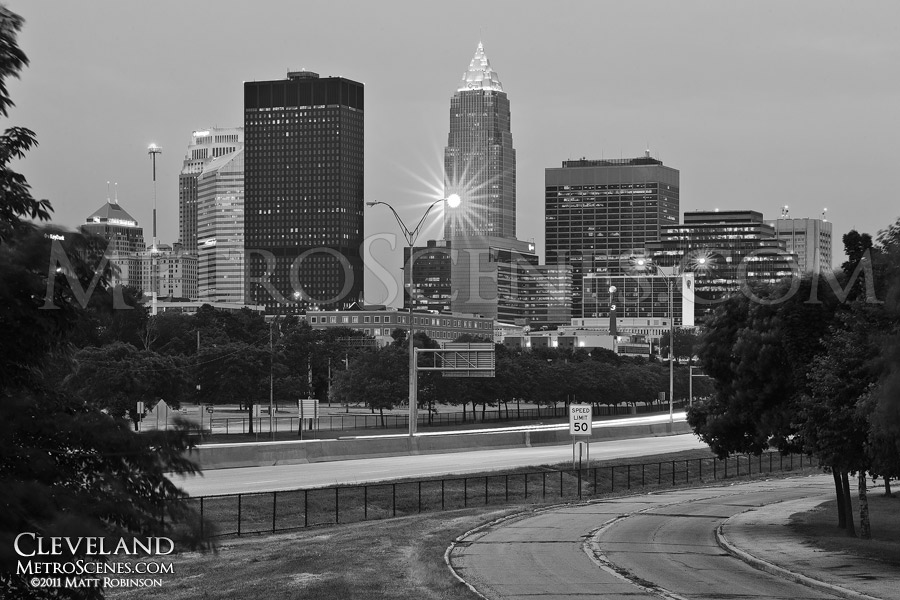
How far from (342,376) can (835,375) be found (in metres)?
86.3

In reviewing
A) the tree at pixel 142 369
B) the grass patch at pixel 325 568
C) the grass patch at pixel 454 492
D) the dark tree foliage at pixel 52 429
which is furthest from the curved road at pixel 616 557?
the tree at pixel 142 369

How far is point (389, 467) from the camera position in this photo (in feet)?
186

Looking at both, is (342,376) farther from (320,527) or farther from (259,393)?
(320,527)

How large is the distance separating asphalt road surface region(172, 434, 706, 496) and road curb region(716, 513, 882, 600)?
17.0 meters

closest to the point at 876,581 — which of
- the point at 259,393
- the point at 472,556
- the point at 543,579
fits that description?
the point at 543,579

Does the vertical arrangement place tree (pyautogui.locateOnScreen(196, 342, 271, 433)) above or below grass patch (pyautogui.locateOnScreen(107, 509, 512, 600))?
above

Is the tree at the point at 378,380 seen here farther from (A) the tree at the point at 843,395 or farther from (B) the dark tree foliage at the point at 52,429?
(B) the dark tree foliage at the point at 52,429

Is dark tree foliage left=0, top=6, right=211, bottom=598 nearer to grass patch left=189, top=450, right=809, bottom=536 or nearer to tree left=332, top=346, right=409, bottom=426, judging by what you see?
grass patch left=189, top=450, right=809, bottom=536

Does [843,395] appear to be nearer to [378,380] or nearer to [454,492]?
[454,492]

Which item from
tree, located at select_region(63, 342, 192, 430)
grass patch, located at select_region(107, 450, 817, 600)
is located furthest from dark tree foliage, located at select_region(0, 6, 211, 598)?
tree, located at select_region(63, 342, 192, 430)

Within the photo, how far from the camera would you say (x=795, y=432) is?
31.9 metres

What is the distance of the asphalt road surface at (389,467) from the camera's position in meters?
46.3

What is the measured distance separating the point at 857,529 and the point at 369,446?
31776 millimetres

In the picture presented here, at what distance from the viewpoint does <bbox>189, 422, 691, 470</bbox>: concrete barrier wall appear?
5591cm
